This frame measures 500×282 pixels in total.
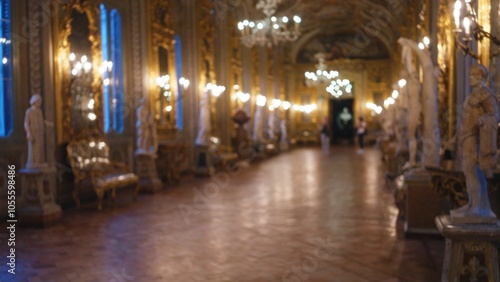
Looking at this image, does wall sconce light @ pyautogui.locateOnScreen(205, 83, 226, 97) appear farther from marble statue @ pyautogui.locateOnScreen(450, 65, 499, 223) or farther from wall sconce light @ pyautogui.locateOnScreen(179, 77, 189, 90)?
marble statue @ pyautogui.locateOnScreen(450, 65, 499, 223)

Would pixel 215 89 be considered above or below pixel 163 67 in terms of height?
below

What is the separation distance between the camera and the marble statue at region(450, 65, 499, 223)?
4.17 m

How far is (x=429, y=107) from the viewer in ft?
22.7

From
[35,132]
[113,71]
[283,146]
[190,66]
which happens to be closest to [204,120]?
[190,66]

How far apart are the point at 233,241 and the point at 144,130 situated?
557 cm

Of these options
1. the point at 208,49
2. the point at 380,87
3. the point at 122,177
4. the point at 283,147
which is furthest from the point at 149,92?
the point at 380,87

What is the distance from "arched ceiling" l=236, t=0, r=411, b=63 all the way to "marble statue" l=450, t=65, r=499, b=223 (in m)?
21.3

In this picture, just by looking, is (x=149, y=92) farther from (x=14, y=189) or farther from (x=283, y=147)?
(x=283, y=147)

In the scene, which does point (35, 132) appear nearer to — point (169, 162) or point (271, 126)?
point (169, 162)

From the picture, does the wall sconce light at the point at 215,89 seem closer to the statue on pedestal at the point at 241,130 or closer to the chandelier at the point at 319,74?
the statue on pedestal at the point at 241,130

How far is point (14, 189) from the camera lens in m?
8.58

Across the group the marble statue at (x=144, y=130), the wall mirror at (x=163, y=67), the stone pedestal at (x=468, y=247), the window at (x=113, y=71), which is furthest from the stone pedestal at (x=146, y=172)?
the stone pedestal at (x=468, y=247)

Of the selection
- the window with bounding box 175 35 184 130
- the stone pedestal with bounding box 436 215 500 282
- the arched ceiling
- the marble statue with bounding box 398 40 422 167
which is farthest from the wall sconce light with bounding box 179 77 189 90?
the arched ceiling

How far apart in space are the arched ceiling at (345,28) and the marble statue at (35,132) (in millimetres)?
18672
